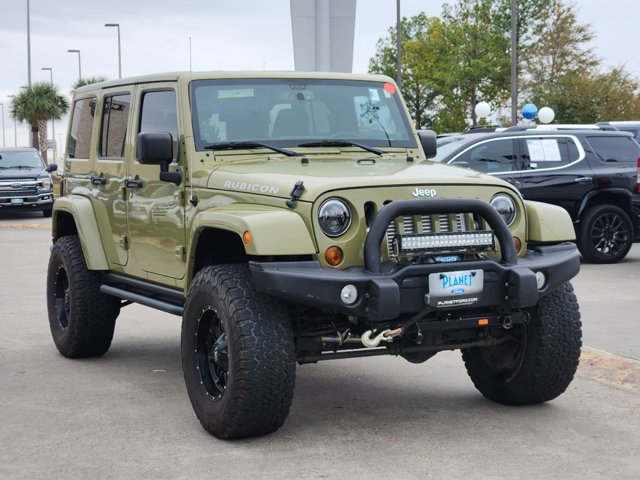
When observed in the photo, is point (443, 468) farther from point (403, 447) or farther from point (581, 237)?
point (581, 237)

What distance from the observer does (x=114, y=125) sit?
8.03 metres

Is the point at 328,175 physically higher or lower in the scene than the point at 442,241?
higher

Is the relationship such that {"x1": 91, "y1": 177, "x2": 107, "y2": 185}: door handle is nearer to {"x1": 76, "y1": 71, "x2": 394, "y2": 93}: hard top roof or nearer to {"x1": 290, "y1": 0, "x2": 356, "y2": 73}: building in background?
{"x1": 76, "y1": 71, "x2": 394, "y2": 93}: hard top roof

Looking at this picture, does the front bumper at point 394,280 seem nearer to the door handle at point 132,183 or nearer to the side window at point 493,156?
the door handle at point 132,183

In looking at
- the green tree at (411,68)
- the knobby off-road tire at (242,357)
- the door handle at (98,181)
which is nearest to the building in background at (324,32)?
the door handle at (98,181)

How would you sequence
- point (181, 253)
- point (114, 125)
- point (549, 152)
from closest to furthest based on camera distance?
1. point (181, 253)
2. point (114, 125)
3. point (549, 152)

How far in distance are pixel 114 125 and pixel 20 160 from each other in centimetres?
2092

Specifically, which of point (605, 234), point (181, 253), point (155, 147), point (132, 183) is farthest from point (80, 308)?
point (605, 234)

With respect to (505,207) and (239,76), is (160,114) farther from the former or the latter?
(505,207)

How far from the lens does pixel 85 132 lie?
8617mm

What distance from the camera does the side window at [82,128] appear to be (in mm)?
8492

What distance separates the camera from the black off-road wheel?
49.1ft

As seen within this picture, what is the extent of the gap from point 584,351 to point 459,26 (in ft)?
217

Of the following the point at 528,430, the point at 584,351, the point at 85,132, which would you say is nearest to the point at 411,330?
the point at 528,430
